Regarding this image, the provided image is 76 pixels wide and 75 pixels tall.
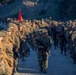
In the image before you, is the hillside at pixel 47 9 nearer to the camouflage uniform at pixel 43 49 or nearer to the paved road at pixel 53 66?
the paved road at pixel 53 66

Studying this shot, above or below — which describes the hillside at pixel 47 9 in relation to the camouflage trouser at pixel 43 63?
above

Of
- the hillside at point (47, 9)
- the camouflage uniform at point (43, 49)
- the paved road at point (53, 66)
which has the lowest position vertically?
the paved road at point (53, 66)

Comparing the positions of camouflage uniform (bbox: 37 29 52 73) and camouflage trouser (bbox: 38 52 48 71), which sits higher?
camouflage uniform (bbox: 37 29 52 73)

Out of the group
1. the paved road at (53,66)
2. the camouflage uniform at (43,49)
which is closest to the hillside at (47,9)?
the paved road at (53,66)

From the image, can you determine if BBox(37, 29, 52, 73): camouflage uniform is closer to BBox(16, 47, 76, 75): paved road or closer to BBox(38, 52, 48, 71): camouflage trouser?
BBox(38, 52, 48, 71): camouflage trouser

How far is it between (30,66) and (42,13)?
46054mm

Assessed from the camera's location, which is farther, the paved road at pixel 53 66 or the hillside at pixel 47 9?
the hillside at pixel 47 9

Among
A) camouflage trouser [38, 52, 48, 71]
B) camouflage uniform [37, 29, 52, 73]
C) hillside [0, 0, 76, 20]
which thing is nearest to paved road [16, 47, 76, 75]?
camouflage trouser [38, 52, 48, 71]

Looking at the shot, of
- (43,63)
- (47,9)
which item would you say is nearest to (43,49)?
(43,63)

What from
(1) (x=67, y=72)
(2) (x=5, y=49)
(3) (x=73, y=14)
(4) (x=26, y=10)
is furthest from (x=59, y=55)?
(4) (x=26, y=10)

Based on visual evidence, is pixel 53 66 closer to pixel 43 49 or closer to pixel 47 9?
pixel 43 49

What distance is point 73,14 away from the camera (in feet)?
179

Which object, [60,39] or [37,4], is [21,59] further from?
[37,4]

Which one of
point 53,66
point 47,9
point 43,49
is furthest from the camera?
point 47,9
